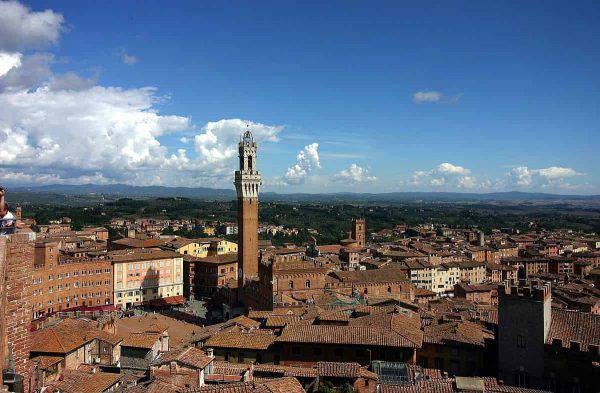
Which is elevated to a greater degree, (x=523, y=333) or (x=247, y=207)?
(x=247, y=207)

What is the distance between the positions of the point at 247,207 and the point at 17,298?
55237 millimetres

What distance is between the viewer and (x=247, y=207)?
64125 millimetres

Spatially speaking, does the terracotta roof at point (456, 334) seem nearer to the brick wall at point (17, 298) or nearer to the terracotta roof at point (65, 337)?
the terracotta roof at point (65, 337)

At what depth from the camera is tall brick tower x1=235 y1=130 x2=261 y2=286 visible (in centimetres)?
6272

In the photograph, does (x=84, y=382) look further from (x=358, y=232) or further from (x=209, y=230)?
(x=209, y=230)

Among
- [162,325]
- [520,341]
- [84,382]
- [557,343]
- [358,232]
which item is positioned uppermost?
[557,343]

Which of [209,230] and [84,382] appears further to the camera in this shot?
[209,230]

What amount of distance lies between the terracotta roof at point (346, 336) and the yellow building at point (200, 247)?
204 feet

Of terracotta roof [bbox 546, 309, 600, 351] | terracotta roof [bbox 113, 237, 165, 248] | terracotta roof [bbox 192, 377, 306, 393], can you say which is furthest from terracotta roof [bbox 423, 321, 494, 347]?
terracotta roof [bbox 113, 237, 165, 248]

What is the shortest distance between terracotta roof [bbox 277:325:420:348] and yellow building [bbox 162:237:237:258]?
62243 millimetres

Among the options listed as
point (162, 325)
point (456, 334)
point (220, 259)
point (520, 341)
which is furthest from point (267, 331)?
point (220, 259)

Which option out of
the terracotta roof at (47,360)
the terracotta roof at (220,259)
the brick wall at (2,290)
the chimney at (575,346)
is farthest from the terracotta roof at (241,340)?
the terracotta roof at (220,259)

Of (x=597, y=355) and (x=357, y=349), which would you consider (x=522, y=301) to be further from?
(x=357, y=349)

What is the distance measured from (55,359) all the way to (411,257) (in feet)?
239
